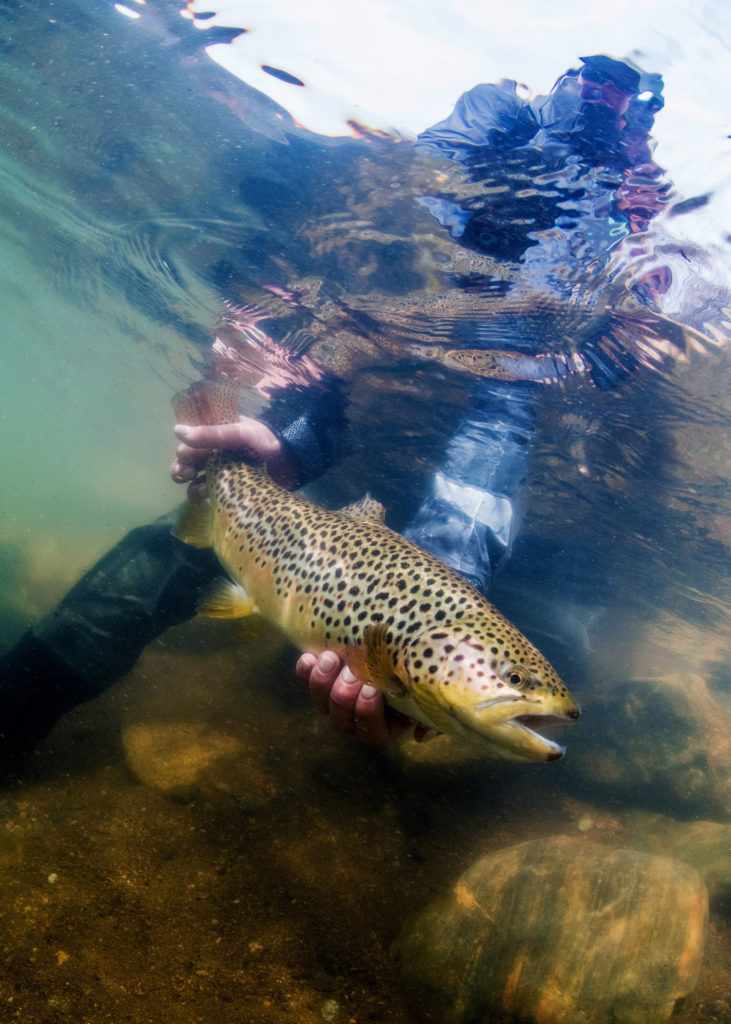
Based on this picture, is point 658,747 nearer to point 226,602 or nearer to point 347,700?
point 347,700

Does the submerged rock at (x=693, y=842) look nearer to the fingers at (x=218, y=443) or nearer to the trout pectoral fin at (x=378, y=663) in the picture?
the trout pectoral fin at (x=378, y=663)

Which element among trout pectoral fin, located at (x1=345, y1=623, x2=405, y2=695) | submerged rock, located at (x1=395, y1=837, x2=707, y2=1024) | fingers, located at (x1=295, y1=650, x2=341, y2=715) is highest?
trout pectoral fin, located at (x1=345, y1=623, x2=405, y2=695)

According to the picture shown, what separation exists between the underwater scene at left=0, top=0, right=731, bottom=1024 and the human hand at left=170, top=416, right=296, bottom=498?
0.05 metres

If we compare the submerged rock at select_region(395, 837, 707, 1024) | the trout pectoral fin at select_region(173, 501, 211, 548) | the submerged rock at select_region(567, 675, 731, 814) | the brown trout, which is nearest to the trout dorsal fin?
the brown trout

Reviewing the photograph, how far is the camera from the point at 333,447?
8.48 meters

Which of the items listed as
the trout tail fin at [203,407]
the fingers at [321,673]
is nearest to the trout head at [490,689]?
the fingers at [321,673]

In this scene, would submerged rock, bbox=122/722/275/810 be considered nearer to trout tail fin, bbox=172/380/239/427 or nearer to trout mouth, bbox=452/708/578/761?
trout mouth, bbox=452/708/578/761

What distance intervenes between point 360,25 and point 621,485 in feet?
29.9

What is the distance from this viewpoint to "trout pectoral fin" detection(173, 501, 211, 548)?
4703 millimetres

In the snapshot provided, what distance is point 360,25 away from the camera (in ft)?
15.1

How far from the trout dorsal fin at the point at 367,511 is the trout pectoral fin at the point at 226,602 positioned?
3.77ft

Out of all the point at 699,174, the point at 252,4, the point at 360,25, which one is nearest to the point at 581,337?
the point at 699,174

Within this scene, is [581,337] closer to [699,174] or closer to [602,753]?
[699,174]

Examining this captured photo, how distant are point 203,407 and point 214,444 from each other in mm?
431
